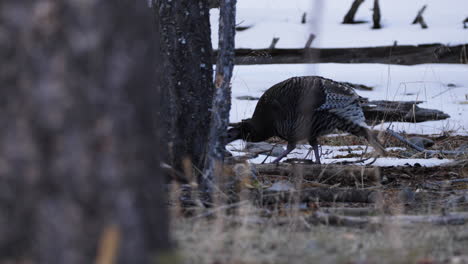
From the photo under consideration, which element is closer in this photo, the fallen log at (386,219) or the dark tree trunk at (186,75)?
the fallen log at (386,219)

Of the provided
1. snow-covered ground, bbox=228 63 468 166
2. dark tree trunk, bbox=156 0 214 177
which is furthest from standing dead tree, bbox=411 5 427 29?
dark tree trunk, bbox=156 0 214 177

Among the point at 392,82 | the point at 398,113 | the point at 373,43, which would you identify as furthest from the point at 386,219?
the point at 373,43

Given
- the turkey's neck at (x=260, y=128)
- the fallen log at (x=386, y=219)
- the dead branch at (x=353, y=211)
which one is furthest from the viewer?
the turkey's neck at (x=260, y=128)

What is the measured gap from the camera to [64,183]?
1799mm

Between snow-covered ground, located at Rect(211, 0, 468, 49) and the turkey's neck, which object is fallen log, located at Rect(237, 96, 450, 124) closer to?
the turkey's neck

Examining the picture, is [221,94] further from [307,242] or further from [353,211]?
[307,242]

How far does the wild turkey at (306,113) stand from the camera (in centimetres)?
688

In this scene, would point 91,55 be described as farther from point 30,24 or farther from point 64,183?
point 64,183

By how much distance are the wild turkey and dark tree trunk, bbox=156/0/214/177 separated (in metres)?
1.94

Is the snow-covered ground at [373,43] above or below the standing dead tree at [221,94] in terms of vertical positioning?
below

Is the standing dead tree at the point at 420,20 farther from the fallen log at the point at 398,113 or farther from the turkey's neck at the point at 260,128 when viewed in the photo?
the turkey's neck at the point at 260,128

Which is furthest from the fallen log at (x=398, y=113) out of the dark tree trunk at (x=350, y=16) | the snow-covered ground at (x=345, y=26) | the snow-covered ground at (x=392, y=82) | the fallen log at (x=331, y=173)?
the dark tree trunk at (x=350, y=16)

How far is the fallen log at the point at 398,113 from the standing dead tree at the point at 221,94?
551cm

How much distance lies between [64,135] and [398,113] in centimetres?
812
